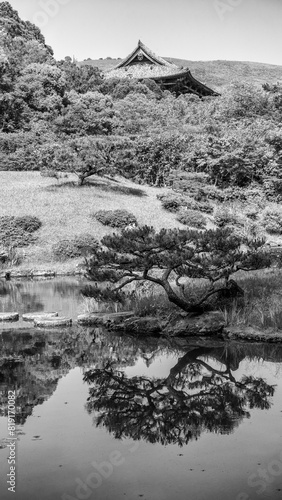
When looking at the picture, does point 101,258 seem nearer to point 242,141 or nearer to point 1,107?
point 242,141

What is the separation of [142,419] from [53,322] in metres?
5.04

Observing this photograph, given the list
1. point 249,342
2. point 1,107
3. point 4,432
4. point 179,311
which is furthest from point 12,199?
point 4,432

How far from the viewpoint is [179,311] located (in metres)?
9.65

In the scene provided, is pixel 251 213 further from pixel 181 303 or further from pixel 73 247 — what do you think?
pixel 181 303

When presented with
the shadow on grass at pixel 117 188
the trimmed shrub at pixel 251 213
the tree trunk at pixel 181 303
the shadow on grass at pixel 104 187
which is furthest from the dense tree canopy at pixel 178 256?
the trimmed shrub at pixel 251 213

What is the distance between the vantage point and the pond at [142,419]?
3.93 metres

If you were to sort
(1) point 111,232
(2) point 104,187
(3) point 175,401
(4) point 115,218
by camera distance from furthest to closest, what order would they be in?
Answer: (2) point 104,187 → (4) point 115,218 → (1) point 111,232 → (3) point 175,401

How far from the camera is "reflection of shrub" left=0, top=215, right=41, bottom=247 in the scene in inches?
850

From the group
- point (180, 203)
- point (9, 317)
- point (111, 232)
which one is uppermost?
point (9, 317)

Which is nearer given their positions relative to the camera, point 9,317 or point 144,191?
point 9,317

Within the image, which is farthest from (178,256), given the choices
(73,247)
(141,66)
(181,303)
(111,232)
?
(141,66)

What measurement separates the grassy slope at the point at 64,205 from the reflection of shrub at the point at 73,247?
0.35 metres

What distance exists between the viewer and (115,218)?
24266mm

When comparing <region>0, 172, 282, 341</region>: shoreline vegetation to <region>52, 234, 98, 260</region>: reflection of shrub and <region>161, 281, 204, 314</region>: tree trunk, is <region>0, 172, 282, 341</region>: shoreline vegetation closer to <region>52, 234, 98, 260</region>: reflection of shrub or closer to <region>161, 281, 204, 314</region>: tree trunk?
<region>52, 234, 98, 260</region>: reflection of shrub
